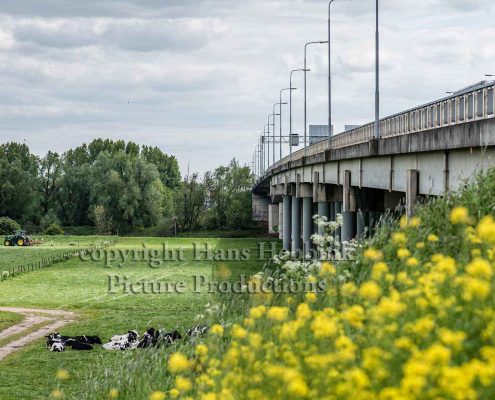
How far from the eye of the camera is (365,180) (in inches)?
1216

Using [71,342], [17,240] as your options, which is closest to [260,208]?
[17,240]

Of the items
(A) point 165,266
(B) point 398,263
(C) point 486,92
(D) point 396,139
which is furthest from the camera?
(A) point 165,266

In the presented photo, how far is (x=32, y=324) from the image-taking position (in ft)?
115

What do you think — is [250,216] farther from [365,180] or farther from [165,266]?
[365,180]

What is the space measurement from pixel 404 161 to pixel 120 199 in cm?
10399

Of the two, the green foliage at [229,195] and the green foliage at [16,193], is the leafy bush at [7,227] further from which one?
the green foliage at [229,195]

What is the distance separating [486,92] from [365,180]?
4850 mm

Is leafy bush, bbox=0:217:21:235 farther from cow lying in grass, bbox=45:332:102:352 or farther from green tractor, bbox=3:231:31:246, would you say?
cow lying in grass, bbox=45:332:102:352

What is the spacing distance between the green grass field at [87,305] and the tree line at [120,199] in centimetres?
5207

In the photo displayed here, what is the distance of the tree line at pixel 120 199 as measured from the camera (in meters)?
128

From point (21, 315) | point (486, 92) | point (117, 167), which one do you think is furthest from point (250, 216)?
point (486, 92)

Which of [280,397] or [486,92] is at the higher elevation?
[486,92]

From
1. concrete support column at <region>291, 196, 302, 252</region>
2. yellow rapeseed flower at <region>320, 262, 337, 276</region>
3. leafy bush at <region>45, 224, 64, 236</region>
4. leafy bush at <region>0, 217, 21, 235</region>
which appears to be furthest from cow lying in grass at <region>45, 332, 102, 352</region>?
leafy bush at <region>45, 224, 64, 236</region>

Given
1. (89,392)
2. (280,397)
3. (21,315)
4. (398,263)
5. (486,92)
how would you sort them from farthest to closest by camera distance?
(21,315) → (486,92) → (89,392) → (398,263) → (280,397)
